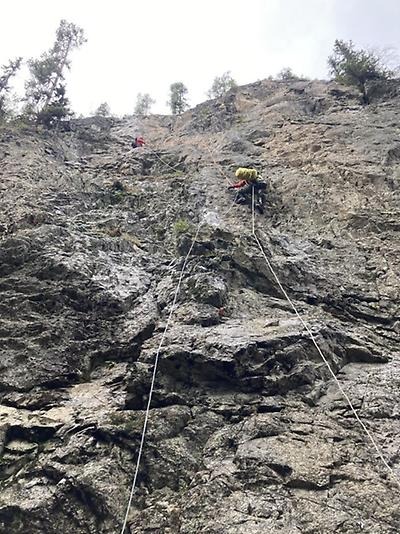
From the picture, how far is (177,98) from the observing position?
36.2 m

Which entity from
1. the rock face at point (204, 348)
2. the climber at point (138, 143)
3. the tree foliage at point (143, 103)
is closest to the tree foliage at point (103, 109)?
the tree foliage at point (143, 103)

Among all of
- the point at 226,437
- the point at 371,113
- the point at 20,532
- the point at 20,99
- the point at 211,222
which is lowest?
the point at 20,532

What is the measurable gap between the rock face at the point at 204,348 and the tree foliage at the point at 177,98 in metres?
20.6

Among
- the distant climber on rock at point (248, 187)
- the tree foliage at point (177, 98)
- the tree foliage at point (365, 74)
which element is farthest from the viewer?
the tree foliage at point (177, 98)

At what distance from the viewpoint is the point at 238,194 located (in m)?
14.8

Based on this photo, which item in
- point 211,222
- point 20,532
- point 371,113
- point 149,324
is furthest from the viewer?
point 371,113

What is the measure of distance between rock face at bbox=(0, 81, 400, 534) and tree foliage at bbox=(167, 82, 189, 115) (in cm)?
2056

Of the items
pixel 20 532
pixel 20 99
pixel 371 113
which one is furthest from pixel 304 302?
pixel 20 99

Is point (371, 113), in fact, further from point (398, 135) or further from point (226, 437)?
point (226, 437)

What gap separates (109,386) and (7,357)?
2.01 m

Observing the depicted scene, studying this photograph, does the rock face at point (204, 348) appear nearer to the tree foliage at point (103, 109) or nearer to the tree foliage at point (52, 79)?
the tree foliage at point (52, 79)

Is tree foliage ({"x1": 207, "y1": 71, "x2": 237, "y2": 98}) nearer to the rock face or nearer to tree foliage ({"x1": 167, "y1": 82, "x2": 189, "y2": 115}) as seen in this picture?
tree foliage ({"x1": 167, "y1": 82, "x2": 189, "y2": 115})

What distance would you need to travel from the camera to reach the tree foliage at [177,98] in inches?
1411

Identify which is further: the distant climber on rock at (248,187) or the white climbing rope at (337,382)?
the distant climber on rock at (248,187)
